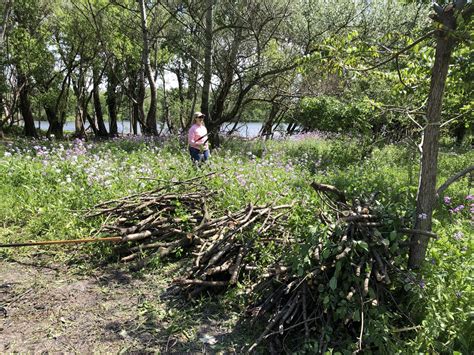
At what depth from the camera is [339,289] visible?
2.71 m

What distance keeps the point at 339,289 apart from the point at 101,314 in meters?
2.17

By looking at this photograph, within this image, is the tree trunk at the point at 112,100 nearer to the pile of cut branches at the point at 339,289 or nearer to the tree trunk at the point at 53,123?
the tree trunk at the point at 53,123

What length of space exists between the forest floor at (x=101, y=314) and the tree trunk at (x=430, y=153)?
169cm

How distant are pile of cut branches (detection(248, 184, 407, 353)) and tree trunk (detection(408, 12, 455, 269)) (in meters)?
0.19

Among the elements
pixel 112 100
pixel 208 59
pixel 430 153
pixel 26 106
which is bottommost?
pixel 430 153

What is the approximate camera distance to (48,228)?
16.1 feet

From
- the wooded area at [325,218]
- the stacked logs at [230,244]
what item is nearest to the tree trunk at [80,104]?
the wooded area at [325,218]

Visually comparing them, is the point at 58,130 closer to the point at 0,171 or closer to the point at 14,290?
the point at 0,171

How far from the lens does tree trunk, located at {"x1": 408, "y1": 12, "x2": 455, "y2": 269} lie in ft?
8.32

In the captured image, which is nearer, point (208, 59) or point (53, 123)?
point (208, 59)

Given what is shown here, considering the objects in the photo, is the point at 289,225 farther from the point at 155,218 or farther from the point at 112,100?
the point at 112,100

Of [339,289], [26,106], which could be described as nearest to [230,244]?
[339,289]

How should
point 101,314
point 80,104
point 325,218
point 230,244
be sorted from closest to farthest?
1. point 325,218
2. point 101,314
3. point 230,244
4. point 80,104

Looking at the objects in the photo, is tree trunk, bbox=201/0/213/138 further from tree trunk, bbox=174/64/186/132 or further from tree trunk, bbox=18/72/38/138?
tree trunk, bbox=174/64/186/132
